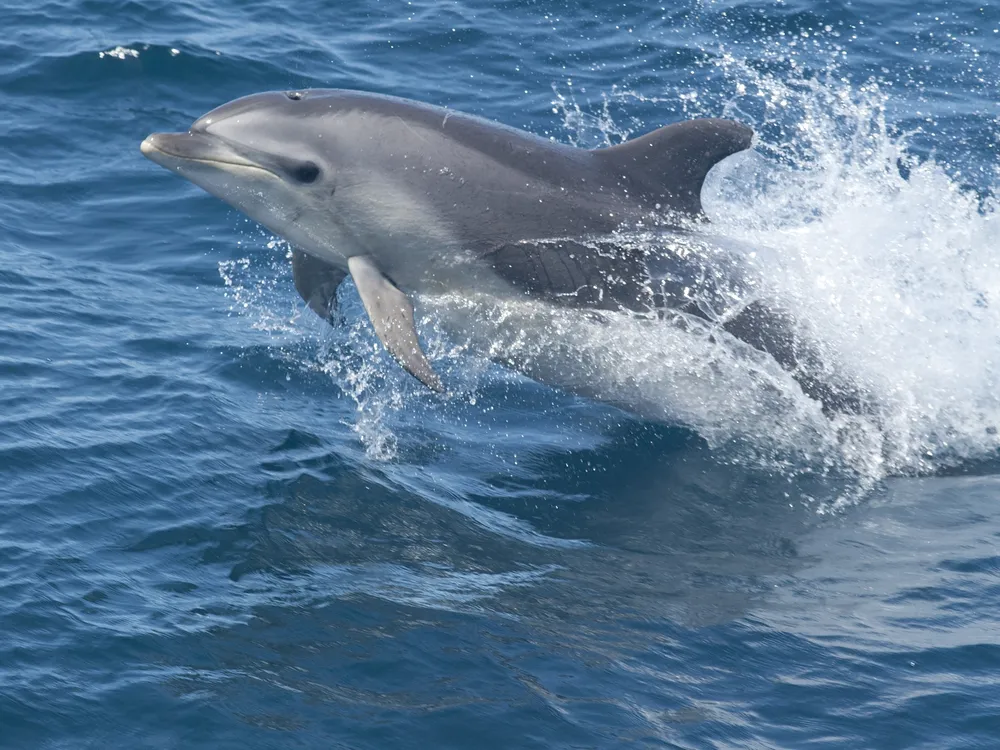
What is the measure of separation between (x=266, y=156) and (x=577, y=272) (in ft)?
6.78

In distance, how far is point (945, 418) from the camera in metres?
9.97

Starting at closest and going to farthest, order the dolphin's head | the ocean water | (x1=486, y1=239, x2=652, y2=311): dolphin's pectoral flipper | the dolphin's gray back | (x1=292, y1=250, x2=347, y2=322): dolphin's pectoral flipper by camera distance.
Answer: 1. the ocean water
2. the dolphin's head
3. the dolphin's gray back
4. (x1=486, y1=239, x2=652, y2=311): dolphin's pectoral flipper
5. (x1=292, y1=250, x2=347, y2=322): dolphin's pectoral flipper

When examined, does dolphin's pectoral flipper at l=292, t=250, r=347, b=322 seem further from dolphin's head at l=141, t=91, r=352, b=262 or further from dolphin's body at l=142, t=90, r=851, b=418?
dolphin's head at l=141, t=91, r=352, b=262

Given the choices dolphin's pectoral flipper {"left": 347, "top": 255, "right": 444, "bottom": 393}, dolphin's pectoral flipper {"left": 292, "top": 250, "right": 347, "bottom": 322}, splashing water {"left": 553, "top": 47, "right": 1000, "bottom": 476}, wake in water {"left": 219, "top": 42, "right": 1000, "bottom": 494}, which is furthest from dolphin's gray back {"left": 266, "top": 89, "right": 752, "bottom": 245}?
dolphin's pectoral flipper {"left": 292, "top": 250, "right": 347, "bottom": 322}

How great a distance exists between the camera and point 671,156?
911 cm

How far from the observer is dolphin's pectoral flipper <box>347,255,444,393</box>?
841cm

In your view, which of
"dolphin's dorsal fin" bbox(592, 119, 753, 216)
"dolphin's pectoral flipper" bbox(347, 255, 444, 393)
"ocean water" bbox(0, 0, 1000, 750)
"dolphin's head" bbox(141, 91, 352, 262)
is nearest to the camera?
"ocean water" bbox(0, 0, 1000, 750)

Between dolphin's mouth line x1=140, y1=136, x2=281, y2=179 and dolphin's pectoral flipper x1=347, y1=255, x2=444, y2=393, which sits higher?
dolphin's mouth line x1=140, y1=136, x2=281, y2=179

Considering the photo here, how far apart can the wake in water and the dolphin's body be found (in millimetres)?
221

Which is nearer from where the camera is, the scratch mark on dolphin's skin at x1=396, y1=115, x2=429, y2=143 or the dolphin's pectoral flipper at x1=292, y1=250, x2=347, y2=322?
the scratch mark on dolphin's skin at x1=396, y1=115, x2=429, y2=143

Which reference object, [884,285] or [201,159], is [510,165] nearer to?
[201,159]

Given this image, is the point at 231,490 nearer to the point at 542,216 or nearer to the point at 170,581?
the point at 170,581

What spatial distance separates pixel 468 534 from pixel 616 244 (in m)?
2.11

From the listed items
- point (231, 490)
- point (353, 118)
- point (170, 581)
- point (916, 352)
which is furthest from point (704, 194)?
point (170, 581)
